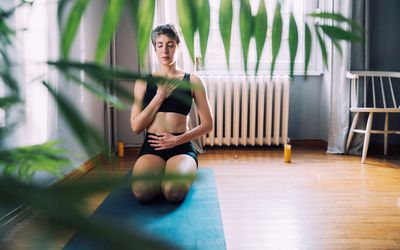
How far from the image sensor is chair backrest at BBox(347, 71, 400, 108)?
3.68 m

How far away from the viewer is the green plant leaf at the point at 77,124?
17 centimetres

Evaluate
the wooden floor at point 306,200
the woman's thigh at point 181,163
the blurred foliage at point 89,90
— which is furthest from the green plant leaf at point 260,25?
the woman's thigh at point 181,163

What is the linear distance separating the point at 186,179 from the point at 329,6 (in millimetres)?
3929

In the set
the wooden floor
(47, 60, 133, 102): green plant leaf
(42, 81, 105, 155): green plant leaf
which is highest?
(47, 60, 133, 102): green plant leaf

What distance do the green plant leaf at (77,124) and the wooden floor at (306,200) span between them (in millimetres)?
1121

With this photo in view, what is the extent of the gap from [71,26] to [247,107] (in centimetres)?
376

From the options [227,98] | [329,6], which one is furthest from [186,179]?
[329,6]

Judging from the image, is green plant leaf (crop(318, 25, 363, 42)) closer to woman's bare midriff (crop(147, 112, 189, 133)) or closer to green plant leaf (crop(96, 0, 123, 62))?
green plant leaf (crop(96, 0, 123, 62))

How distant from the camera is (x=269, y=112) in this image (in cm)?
390

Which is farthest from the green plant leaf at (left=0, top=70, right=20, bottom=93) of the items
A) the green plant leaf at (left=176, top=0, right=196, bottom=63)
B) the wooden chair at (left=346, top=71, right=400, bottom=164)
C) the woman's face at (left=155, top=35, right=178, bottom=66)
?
the wooden chair at (left=346, top=71, right=400, bottom=164)

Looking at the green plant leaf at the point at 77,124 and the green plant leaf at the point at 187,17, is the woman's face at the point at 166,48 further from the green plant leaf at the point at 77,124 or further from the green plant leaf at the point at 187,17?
the green plant leaf at the point at 77,124

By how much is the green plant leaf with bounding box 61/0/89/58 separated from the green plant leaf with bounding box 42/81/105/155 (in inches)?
2.4

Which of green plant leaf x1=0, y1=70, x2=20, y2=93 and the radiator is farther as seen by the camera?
the radiator

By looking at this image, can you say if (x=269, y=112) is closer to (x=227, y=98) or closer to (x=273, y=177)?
(x=227, y=98)
